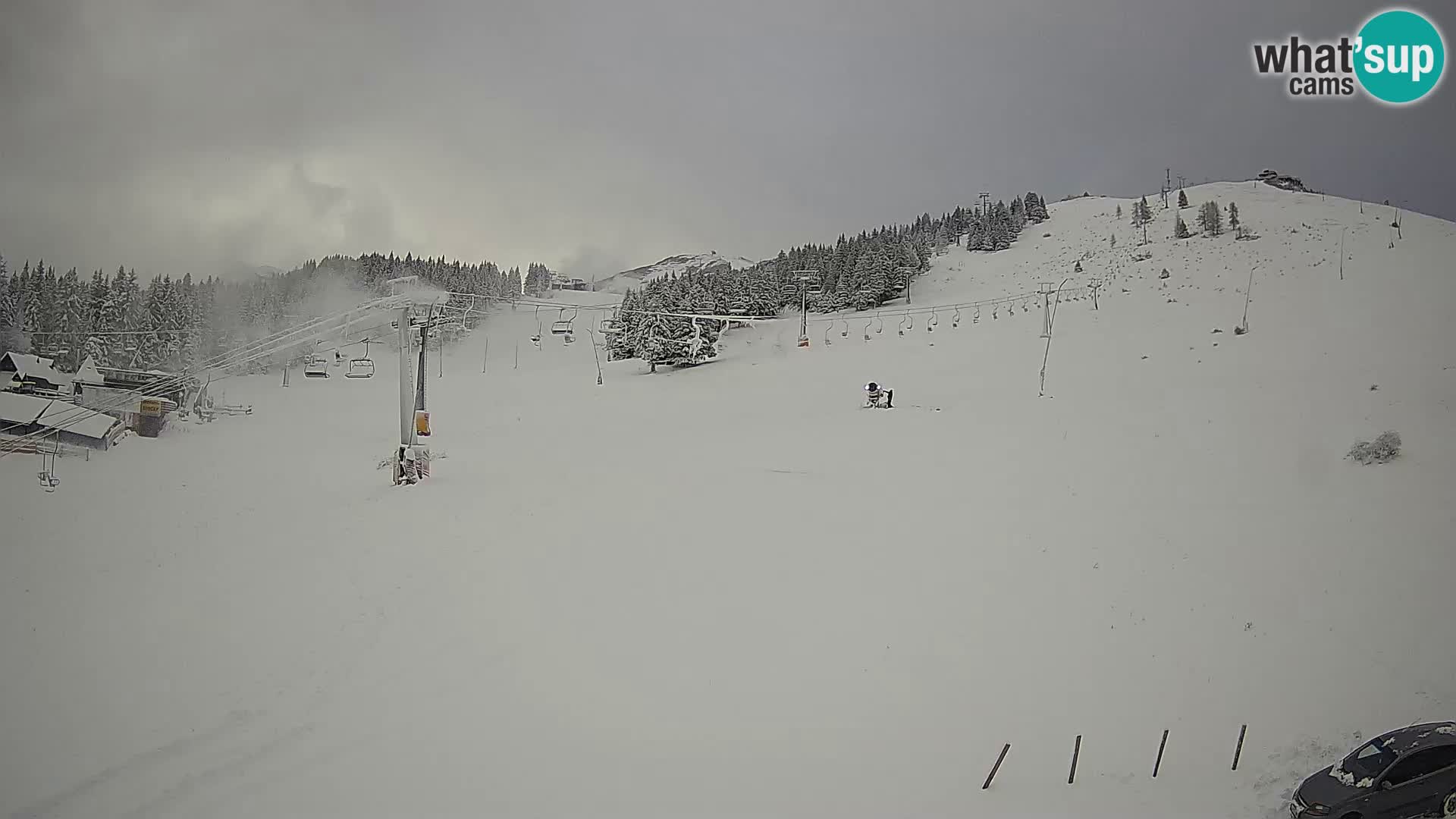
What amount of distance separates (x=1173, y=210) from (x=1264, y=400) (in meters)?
91.9

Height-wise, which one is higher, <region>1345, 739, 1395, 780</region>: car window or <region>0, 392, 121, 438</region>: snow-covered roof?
<region>0, 392, 121, 438</region>: snow-covered roof

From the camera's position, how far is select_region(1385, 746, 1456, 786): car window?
8898mm

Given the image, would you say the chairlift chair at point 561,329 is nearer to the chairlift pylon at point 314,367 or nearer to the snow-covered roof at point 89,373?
the chairlift pylon at point 314,367

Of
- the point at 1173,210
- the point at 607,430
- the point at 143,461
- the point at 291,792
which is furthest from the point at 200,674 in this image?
the point at 1173,210

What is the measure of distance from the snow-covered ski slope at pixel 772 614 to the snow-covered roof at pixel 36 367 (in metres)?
2.73

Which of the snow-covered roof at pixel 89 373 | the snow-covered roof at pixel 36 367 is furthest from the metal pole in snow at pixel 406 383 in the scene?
the snow-covered roof at pixel 89 373

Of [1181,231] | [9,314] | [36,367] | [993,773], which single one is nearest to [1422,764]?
[993,773]

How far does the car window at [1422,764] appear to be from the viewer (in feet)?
29.2

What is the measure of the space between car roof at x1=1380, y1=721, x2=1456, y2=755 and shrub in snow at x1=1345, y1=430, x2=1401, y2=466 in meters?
12.3

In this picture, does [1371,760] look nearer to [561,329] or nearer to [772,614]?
[772,614]

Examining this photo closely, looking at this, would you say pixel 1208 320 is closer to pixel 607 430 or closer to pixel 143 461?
pixel 607 430

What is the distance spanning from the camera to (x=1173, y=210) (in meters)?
102

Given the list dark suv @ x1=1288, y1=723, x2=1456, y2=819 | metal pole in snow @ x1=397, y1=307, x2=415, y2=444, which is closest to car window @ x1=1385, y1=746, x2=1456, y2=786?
dark suv @ x1=1288, y1=723, x2=1456, y2=819

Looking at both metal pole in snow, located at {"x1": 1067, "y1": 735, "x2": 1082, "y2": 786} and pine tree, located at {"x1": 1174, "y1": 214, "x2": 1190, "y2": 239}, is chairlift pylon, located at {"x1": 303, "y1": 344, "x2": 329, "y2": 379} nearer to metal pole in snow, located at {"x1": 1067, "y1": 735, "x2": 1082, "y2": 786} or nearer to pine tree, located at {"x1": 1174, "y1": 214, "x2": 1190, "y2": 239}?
metal pole in snow, located at {"x1": 1067, "y1": 735, "x2": 1082, "y2": 786}
